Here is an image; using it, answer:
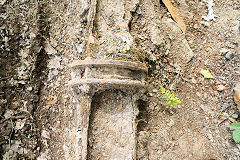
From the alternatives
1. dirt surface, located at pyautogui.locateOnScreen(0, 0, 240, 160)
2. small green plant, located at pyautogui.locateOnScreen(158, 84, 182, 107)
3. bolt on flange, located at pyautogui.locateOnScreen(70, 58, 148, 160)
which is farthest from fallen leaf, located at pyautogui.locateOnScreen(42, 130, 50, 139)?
small green plant, located at pyautogui.locateOnScreen(158, 84, 182, 107)

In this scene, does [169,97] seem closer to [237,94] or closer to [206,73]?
[206,73]

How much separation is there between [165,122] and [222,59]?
1.24 m

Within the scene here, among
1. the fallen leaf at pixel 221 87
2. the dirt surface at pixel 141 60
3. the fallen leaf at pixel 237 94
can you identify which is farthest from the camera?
the fallen leaf at pixel 221 87

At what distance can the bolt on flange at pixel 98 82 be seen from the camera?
6.72ft

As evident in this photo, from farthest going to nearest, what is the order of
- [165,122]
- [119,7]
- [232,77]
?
[232,77] < [165,122] < [119,7]

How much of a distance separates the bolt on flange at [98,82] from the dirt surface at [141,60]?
0.23m

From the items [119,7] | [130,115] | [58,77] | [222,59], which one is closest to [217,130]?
[222,59]

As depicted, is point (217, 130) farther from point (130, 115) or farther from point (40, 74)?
point (40, 74)

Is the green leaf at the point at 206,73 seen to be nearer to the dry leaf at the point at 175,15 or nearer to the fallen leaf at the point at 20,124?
the dry leaf at the point at 175,15

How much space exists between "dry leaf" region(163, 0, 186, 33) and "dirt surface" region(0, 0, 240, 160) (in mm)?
62

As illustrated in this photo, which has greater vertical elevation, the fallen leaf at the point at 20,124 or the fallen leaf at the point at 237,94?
the fallen leaf at the point at 237,94

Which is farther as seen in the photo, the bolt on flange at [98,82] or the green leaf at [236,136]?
the green leaf at [236,136]

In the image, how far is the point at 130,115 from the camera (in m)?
2.31

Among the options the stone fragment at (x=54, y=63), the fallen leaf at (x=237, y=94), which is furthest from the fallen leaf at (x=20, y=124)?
the fallen leaf at (x=237, y=94)
